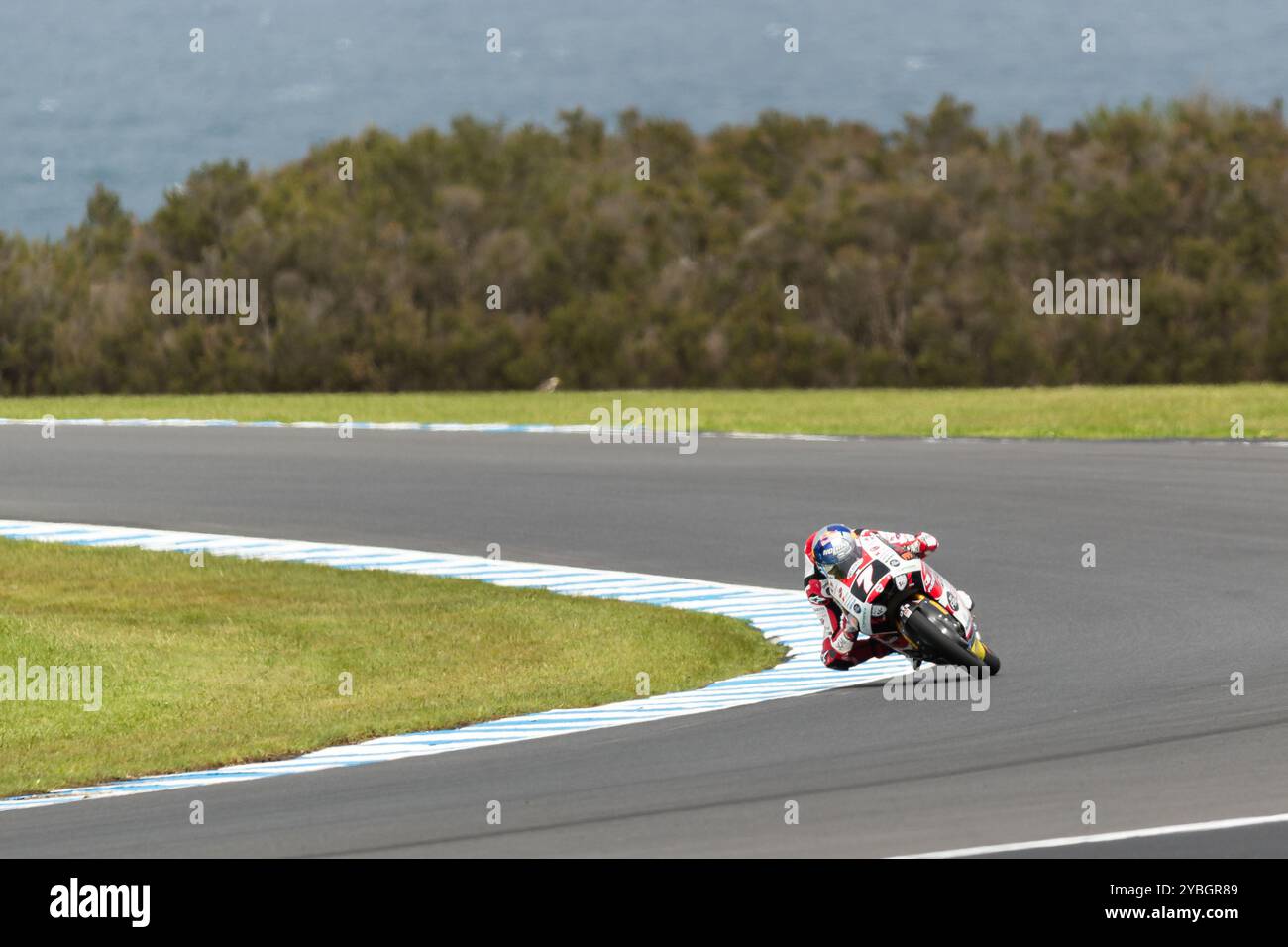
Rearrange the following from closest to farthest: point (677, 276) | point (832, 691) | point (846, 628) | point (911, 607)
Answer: point (832, 691) < point (911, 607) < point (846, 628) < point (677, 276)

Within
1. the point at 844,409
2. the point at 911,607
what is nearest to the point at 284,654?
the point at 911,607

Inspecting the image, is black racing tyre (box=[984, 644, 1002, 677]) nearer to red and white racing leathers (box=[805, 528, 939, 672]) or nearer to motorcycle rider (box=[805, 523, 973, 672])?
motorcycle rider (box=[805, 523, 973, 672])

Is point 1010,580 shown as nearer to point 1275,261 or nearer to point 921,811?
point 921,811

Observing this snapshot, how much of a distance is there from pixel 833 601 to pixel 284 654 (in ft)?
13.7

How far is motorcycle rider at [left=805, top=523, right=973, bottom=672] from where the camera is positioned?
11461 mm

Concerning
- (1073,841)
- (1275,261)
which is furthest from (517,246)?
(1073,841)

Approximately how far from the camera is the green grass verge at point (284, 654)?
10562 millimetres

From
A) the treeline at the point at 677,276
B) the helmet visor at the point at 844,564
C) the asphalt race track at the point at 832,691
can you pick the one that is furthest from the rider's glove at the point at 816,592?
the treeline at the point at 677,276

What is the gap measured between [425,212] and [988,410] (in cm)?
3463

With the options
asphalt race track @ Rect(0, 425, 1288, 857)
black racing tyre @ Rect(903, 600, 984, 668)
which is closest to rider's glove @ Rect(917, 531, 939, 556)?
black racing tyre @ Rect(903, 600, 984, 668)

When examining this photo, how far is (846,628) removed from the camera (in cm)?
1157

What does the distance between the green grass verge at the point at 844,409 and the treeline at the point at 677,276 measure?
405 inches

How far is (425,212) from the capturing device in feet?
220

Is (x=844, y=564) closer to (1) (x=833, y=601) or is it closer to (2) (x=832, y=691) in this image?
(1) (x=833, y=601)
